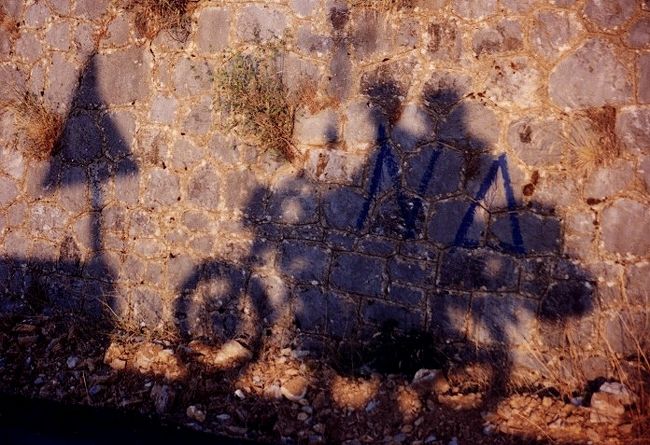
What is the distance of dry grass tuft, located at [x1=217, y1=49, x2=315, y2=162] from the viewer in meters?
2.74

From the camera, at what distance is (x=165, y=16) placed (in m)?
2.93

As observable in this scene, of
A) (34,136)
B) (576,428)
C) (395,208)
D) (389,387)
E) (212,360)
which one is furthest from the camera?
(34,136)

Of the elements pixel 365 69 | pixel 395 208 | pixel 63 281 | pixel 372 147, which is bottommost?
pixel 63 281

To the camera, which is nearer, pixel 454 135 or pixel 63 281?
pixel 454 135

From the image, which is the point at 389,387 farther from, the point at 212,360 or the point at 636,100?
the point at 636,100

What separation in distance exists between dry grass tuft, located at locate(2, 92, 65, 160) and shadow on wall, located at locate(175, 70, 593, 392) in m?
1.84

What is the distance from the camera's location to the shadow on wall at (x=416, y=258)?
7.96 ft

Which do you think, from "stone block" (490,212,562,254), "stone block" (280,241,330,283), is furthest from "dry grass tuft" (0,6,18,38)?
"stone block" (490,212,562,254)

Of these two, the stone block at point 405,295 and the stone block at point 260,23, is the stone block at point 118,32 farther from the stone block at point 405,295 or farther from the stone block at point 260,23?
the stone block at point 405,295

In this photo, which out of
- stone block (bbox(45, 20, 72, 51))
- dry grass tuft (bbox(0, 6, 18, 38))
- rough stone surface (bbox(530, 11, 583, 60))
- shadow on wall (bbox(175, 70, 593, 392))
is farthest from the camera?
dry grass tuft (bbox(0, 6, 18, 38))

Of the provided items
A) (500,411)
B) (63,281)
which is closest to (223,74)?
(63,281)

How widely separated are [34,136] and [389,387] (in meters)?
3.30

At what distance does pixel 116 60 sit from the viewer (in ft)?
10.3

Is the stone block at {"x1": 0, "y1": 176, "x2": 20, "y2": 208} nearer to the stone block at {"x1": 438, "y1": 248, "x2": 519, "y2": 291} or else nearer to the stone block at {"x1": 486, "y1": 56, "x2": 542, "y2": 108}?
the stone block at {"x1": 438, "y1": 248, "x2": 519, "y2": 291}
